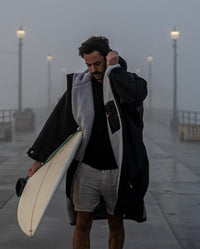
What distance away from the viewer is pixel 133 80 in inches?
146

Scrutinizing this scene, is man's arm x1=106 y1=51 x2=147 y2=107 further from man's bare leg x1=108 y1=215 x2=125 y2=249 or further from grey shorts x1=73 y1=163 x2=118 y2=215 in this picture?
man's bare leg x1=108 y1=215 x2=125 y2=249

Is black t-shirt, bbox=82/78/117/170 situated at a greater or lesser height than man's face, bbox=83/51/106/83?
lesser

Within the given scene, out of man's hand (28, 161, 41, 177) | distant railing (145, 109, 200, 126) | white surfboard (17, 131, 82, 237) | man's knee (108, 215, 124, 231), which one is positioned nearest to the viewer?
white surfboard (17, 131, 82, 237)

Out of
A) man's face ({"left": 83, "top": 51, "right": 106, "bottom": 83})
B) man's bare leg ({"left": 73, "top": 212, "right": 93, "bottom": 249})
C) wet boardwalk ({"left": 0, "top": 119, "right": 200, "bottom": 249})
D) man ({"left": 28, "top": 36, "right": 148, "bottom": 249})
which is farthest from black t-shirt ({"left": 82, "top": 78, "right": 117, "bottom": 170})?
wet boardwalk ({"left": 0, "top": 119, "right": 200, "bottom": 249})

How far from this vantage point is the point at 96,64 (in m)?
3.79

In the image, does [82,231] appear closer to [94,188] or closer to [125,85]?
[94,188]

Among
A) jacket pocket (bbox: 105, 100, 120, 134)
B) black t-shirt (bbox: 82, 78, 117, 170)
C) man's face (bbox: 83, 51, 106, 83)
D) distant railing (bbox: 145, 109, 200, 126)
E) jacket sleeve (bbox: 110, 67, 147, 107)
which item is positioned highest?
man's face (bbox: 83, 51, 106, 83)

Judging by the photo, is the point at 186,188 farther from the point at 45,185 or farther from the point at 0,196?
the point at 45,185

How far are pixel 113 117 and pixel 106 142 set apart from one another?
0.61 ft

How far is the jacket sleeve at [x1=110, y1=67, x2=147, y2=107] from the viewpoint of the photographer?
3658 mm

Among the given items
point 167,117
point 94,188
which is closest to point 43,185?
point 94,188

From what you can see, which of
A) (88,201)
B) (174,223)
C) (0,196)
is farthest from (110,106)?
(0,196)

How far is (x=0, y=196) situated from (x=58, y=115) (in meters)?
3.87

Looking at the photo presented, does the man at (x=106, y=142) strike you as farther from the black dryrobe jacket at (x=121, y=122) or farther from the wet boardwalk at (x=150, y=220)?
the wet boardwalk at (x=150, y=220)
